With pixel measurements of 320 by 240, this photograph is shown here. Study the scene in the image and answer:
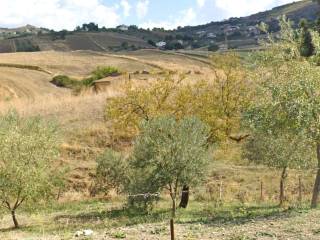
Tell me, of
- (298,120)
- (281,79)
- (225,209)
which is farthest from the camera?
(225,209)

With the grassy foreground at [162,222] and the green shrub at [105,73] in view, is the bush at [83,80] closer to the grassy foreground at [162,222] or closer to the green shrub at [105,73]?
the green shrub at [105,73]

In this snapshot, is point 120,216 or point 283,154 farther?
point 283,154

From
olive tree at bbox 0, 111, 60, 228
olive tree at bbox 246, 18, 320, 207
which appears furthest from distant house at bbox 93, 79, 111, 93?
olive tree at bbox 246, 18, 320, 207

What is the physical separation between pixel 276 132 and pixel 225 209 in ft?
25.9

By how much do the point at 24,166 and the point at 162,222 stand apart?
8.75m

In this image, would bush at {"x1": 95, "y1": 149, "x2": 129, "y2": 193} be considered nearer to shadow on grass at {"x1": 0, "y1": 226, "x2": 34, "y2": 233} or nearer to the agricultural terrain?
the agricultural terrain

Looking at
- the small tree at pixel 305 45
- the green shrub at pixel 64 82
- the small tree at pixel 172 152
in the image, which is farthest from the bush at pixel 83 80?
the small tree at pixel 172 152

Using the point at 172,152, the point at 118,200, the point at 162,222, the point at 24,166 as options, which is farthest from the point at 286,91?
the point at 118,200

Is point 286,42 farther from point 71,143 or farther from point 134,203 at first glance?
point 71,143

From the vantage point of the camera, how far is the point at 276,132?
87.9 ft

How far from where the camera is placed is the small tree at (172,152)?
29984mm

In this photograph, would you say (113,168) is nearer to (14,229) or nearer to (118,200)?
(118,200)

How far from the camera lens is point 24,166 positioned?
2986 centimetres

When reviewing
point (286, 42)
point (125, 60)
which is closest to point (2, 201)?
point (286, 42)
